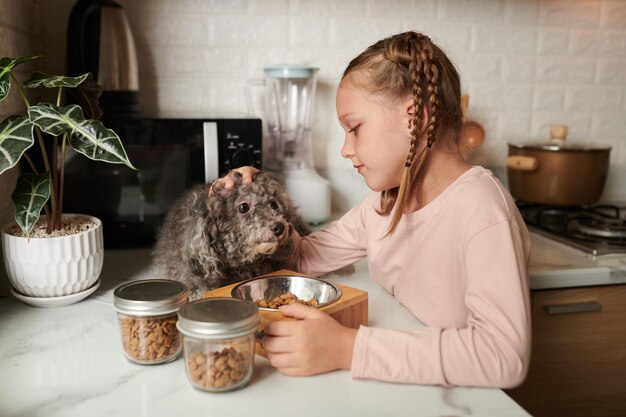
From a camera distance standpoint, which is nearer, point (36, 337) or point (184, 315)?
point (184, 315)

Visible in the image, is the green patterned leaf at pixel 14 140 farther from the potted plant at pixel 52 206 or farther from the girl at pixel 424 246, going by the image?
the girl at pixel 424 246

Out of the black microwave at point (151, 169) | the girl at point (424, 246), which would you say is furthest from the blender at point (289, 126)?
the girl at point (424, 246)

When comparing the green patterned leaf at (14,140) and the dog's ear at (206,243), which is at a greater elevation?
the green patterned leaf at (14,140)

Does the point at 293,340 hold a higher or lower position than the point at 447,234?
lower

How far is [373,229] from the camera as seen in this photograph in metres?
1.24

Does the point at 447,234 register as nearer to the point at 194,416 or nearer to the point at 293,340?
the point at 293,340

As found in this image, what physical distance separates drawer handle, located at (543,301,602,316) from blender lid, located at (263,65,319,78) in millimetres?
902

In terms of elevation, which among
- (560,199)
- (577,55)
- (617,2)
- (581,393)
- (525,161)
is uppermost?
(617,2)

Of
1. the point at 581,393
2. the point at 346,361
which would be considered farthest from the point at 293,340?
the point at 581,393

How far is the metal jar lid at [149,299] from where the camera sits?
0.82m

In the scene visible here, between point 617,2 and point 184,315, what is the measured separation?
1923 mm

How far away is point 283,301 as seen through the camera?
99cm

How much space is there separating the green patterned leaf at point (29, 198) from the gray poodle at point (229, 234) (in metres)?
0.25

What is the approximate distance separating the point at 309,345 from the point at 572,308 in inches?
32.0
